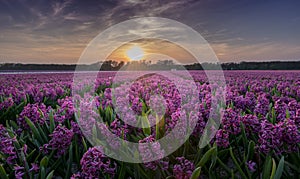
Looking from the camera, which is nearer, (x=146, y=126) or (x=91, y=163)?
(x=91, y=163)

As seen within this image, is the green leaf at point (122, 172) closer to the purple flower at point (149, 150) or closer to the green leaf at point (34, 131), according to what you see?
the purple flower at point (149, 150)

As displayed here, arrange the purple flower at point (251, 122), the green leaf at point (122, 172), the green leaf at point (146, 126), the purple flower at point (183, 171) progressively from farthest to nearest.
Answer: the green leaf at point (146, 126)
the purple flower at point (251, 122)
the green leaf at point (122, 172)
the purple flower at point (183, 171)

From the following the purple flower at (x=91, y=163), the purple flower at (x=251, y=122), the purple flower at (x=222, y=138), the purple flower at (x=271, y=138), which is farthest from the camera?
the purple flower at (x=251, y=122)

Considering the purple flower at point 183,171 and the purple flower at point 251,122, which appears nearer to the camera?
the purple flower at point 183,171

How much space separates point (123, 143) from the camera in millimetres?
2555

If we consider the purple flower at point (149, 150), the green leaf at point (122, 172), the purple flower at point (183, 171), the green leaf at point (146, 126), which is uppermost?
the purple flower at point (149, 150)

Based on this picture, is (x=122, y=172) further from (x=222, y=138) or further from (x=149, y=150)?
(x=222, y=138)

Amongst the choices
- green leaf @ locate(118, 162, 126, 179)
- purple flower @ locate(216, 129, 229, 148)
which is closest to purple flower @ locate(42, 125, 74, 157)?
green leaf @ locate(118, 162, 126, 179)

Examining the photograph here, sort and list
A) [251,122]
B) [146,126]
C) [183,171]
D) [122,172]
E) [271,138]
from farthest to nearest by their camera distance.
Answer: [146,126] → [251,122] → [122,172] → [271,138] → [183,171]

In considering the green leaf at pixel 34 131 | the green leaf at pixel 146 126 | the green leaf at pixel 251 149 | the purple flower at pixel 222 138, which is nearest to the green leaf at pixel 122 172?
the green leaf at pixel 146 126

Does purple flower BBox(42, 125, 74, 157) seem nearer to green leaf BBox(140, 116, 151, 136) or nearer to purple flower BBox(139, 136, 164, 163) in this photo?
purple flower BBox(139, 136, 164, 163)

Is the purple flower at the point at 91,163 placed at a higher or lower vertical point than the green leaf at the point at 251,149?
higher

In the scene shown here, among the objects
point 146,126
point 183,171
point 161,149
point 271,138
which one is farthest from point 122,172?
point 271,138

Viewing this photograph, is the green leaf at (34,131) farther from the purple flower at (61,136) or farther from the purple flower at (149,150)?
the purple flower at (149,150)
